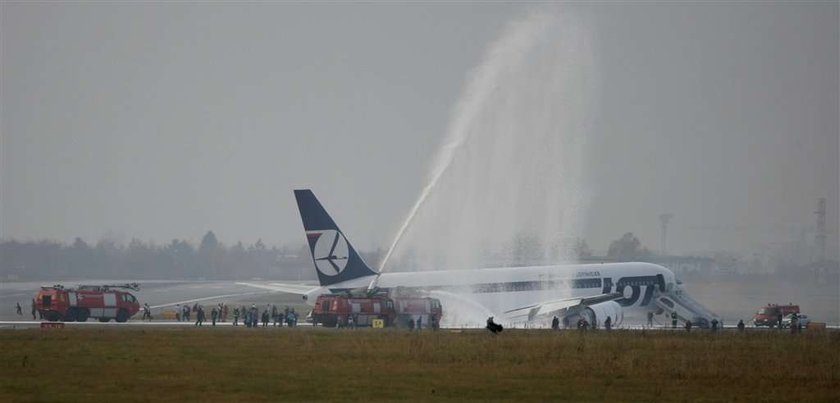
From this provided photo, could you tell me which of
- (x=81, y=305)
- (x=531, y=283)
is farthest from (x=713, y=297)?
(x=81, y=305)

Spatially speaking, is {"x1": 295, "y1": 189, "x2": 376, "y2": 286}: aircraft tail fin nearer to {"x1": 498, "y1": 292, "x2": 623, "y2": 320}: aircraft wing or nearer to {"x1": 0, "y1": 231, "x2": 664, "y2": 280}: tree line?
{"x1": 498, "y1": 292, "x2": 623, "y2": 320}: aircraft wing

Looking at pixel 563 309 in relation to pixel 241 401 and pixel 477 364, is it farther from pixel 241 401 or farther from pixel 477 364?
pixel 241 401

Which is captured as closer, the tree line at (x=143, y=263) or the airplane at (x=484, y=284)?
the airplane at (x=484, y=284)

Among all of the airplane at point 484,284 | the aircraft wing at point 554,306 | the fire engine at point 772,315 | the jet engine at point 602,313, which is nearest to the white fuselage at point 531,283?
the airplane at point 484,284

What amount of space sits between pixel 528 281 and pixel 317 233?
12.8 metres

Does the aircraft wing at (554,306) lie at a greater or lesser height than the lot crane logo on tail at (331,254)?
lesser

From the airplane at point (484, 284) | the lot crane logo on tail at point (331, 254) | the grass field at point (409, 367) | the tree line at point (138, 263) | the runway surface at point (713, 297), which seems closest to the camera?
the grass field at point (409, 367)

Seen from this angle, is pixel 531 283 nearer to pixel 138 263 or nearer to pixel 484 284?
pixel 484 284

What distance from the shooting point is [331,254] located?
79.8 meters

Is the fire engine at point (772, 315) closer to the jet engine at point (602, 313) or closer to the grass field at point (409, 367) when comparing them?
the jet engine at point (602, 313)

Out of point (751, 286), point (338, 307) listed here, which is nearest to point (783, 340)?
point (338, 307)

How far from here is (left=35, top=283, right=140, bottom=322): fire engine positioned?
80875 millimetres

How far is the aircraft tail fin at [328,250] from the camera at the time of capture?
79.8 m

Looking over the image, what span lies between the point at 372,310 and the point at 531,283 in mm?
12027
